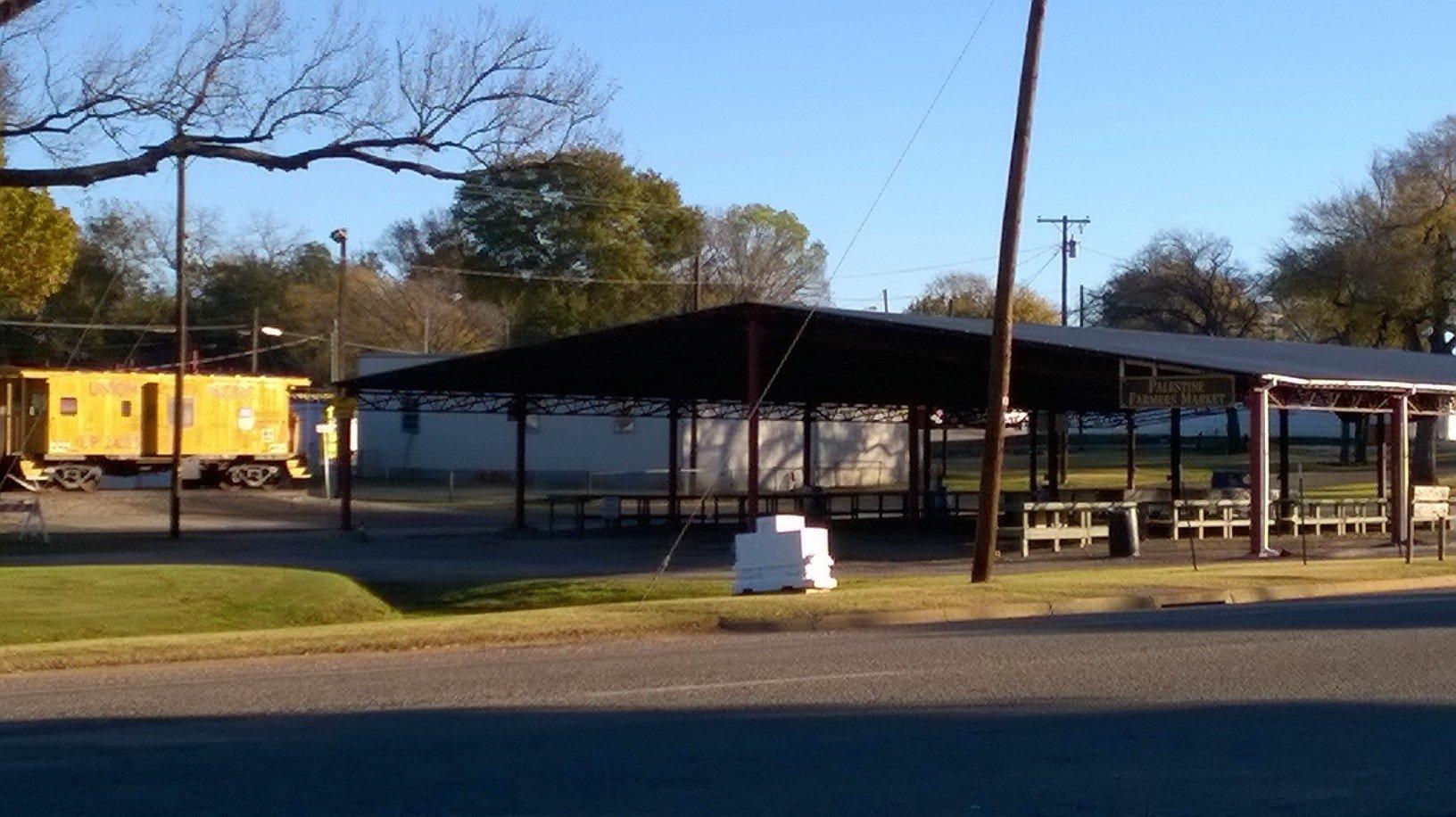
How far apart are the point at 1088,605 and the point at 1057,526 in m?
12.8

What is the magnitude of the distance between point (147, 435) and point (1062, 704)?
162ft

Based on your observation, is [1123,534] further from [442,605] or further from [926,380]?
[442,605]

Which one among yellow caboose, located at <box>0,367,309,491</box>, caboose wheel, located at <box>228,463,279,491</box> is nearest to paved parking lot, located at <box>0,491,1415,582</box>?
yellow caboose, located at <box>0,367,309,491</box>

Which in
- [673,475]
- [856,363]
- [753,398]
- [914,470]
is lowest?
[673,475]

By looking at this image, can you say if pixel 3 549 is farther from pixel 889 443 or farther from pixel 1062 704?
pixel 889 443

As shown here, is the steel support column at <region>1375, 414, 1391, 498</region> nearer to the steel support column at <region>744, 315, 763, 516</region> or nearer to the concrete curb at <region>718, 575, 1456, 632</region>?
the concrete curb at <region>718, 575, 1456, 632</region>

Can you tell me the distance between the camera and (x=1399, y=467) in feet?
116

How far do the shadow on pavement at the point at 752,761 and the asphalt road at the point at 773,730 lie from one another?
0.03m

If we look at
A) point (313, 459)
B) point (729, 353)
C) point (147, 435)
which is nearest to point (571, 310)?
point (313, 459)

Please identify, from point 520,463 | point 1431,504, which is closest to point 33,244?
point 520,463

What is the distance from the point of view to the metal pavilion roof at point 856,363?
108 feet

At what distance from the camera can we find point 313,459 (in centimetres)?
7175

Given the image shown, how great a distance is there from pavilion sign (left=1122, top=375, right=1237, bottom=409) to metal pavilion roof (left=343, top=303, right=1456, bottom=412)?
1.29 m

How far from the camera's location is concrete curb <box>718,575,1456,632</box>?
67.9 ft
